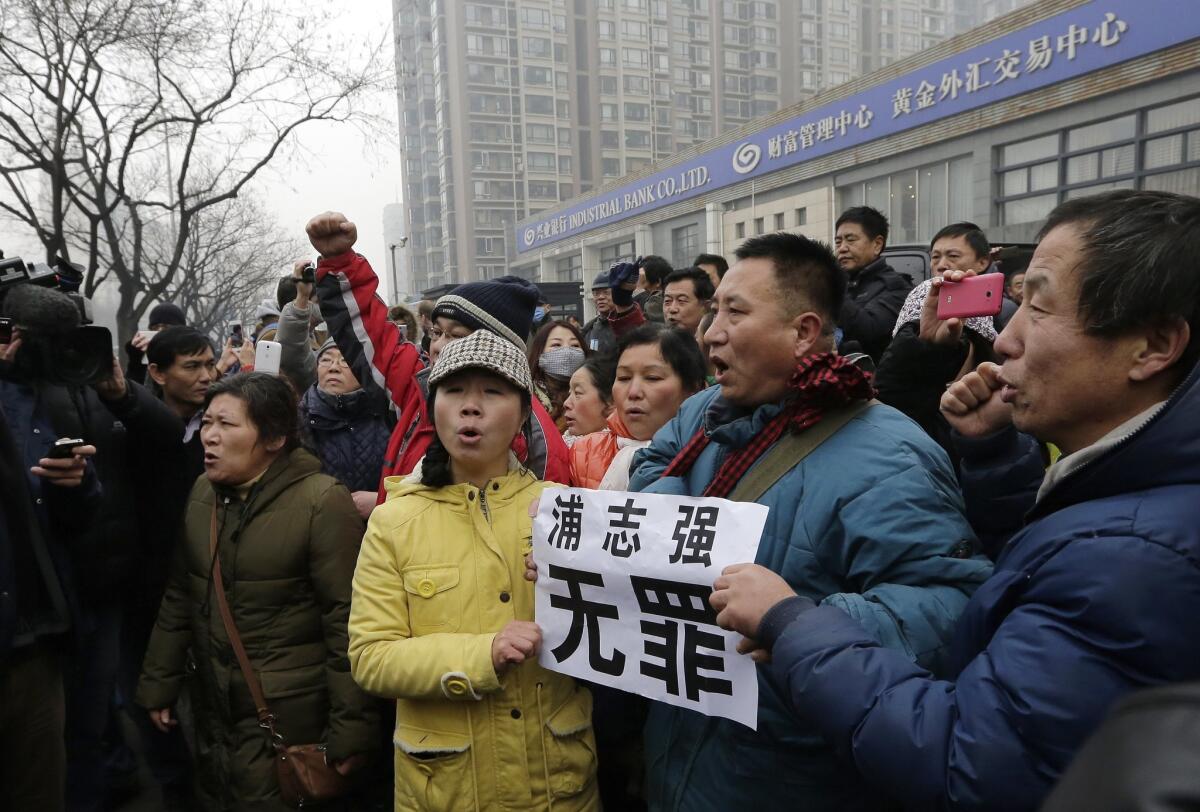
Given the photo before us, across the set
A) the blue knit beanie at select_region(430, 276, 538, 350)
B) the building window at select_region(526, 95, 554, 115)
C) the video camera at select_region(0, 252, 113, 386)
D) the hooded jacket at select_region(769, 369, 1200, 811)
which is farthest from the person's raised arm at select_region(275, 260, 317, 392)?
the building window at select_region(526, 95, 554, 115)

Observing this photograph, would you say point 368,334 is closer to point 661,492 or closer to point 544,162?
point 661,492

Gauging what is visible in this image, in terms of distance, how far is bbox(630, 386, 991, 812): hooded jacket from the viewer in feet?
4.80

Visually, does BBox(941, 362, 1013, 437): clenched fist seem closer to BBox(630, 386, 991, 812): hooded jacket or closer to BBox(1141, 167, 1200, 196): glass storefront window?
BBox(630, 386, 991, 812): hooded jacket

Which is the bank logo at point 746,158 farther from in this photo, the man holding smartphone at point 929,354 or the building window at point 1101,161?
the man holding smartphone at point 929,354

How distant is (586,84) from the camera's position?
64.9m

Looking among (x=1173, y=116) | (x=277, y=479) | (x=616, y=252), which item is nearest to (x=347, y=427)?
(x=277, y=479)

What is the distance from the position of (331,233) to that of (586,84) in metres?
67.4

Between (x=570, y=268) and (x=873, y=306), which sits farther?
(x=570, y=268)

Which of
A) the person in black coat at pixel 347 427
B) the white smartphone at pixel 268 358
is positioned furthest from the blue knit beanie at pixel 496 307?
the white smartphone at pixel 268 358

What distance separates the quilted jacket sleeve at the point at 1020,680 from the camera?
103 centimetres

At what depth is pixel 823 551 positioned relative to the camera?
162cm

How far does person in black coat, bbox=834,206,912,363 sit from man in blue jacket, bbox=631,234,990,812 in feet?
8.16

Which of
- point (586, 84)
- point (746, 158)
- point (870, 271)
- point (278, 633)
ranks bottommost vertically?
point (278, 633)

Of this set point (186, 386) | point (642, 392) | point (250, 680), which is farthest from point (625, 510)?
point (186, 386)
